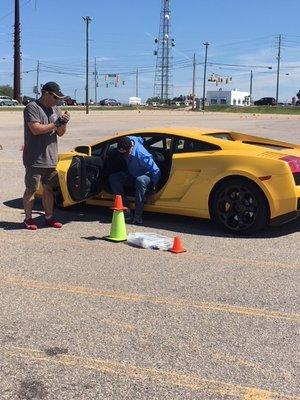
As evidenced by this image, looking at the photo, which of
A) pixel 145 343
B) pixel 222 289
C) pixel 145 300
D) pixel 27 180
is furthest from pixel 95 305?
pixel 27 180

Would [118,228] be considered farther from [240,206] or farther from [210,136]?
[210,136]

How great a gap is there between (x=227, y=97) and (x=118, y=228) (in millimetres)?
154825

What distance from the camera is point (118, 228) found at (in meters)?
6.71

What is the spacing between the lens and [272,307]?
187 inches

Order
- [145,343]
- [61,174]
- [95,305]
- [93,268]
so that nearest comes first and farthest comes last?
[145,343], [95,305], [93,268], [61,174]

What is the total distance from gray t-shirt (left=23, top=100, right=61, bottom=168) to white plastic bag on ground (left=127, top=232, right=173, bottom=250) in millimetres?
1394

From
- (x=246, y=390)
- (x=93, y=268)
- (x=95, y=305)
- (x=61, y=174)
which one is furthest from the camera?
(x=61, y=174)

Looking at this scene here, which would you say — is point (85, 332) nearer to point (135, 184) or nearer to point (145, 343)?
point (145, 343)

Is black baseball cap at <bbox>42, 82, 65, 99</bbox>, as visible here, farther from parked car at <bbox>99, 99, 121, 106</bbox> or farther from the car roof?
parked car at <bbox>99, 99, 121, 106</bbox>

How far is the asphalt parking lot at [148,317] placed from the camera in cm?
348

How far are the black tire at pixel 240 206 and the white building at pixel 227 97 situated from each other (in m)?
148

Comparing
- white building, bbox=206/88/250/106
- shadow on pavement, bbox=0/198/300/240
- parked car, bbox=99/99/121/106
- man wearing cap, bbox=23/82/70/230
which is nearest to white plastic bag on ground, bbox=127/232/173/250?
shadow on pavement, bbox=0/198/300/240

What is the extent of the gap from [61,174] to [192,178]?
1715 millimetres

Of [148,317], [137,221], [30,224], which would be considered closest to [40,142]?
[30,224]
